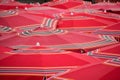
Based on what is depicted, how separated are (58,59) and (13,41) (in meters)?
1.93

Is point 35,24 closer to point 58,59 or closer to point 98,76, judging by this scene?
point 58,59

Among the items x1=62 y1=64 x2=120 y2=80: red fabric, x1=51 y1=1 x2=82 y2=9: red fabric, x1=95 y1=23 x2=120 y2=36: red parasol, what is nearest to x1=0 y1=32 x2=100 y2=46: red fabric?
x1=95 y1=23 x2=120 y2=36: red parasol

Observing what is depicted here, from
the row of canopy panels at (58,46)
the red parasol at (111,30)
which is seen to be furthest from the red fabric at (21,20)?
the red parasol at (111,30)

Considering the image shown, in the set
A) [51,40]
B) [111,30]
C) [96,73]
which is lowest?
[111,30]

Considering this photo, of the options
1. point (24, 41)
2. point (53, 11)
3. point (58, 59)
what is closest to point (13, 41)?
point (24, 41)

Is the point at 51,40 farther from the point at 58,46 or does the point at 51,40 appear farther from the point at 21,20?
the point at 21,20

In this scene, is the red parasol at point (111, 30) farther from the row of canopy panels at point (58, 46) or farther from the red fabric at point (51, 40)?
the red fabric at point (51, 40)

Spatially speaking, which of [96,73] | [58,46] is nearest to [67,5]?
[58,46]

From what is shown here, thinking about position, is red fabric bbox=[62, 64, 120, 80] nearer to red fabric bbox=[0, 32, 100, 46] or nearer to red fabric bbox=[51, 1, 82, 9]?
red fabric bbox=[0, 32, 100, 46]

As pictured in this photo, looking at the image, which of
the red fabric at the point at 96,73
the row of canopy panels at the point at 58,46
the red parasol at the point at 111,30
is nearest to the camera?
the red fabric at the point at 96,73

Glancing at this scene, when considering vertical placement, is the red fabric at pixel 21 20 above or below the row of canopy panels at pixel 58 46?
above

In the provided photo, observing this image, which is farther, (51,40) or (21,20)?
(21,20)

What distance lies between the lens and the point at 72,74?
439cm

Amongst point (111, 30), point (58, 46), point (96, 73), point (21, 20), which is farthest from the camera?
point (21, 20)
